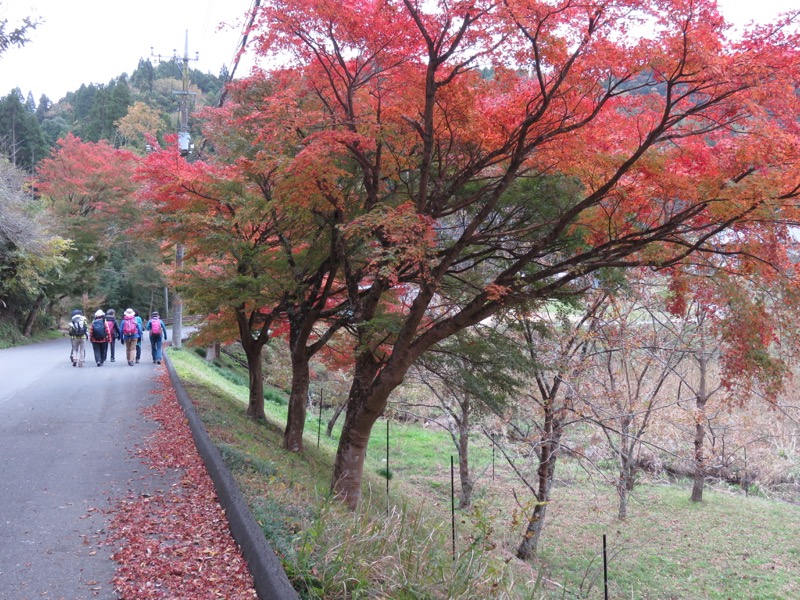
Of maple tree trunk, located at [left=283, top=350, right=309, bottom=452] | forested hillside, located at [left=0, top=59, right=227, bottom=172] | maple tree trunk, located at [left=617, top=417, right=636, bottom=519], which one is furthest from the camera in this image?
forested hillside, located at [left=0, top=59, right=227, bottom=172]

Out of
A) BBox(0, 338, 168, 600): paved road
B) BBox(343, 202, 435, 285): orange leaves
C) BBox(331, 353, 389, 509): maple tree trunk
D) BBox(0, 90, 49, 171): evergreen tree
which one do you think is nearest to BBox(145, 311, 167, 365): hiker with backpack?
BBox(0, 338, 168, 600): paved road

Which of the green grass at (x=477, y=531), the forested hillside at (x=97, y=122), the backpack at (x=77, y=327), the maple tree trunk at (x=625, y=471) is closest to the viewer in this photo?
the green grass at (x=477, y=531)

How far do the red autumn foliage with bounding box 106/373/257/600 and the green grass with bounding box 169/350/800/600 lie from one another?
1.17ft

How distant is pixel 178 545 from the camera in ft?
15.7

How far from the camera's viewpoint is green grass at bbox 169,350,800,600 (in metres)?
4.53

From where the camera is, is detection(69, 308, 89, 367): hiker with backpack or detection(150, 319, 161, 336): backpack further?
detection(150, 319, 161, 336): backpack

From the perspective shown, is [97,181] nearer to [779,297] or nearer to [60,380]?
[60,380]

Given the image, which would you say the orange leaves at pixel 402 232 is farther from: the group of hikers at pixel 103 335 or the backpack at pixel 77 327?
the backpack at pixel 77 327

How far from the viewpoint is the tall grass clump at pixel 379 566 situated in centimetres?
406

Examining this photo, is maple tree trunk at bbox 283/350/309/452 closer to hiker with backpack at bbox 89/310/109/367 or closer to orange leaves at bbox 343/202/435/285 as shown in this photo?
orange leaves at bbox 343/202/435/285

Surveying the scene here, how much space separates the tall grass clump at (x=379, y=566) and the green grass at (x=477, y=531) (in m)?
0.01

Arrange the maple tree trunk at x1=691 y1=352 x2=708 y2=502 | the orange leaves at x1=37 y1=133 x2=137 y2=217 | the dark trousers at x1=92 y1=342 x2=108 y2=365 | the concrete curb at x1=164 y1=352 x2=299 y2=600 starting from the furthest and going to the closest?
the orange leaves at x1=37 y1=133 x2=137 y2=217
the dark trousers at x1=92 y1=342 x2=108 y2=365
the maple tree trunk at x1=691 y1=352 x2=708 y2=502
the concrete curb at x1=164 y1=352 x2=299 y2=600

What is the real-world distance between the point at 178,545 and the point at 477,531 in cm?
613

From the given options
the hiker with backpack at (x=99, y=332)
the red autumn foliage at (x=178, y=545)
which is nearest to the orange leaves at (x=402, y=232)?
the red autumn foliage at (x=178, y=545)
